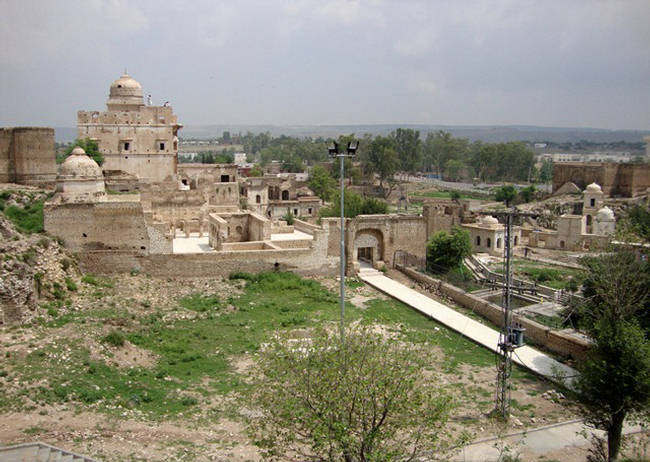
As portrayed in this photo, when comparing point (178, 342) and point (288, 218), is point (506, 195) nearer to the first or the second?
point (288, 218)

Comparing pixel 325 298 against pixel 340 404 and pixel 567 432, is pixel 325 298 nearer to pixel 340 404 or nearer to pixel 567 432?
pixel 567 432

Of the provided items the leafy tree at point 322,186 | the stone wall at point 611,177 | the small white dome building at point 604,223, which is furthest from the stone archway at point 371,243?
the stone wall at point 611,177

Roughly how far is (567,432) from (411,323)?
6.85 meters

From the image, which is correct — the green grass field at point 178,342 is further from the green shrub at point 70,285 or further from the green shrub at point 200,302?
the green shrub at point 70,285

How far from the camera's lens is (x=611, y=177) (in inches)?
2253

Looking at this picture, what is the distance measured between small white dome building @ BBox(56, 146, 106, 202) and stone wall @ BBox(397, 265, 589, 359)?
12774 mm

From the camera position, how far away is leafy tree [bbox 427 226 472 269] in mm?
25625

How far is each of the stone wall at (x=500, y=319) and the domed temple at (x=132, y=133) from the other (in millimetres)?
17669

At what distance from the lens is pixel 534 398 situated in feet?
43.5

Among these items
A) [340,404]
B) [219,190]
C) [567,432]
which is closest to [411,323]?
[567,432]

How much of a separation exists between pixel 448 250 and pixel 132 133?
19860 millimetres

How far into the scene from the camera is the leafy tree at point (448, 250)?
25625 mm

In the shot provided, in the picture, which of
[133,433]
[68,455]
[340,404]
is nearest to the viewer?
[340,404]

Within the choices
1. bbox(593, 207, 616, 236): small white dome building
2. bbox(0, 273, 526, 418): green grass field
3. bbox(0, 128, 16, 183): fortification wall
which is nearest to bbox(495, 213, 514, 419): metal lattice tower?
bbox(0, 273, 526, 418): green grass field
